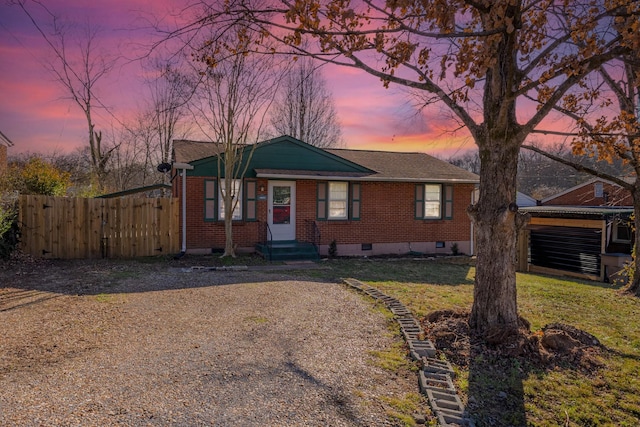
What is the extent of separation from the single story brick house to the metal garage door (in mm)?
3176

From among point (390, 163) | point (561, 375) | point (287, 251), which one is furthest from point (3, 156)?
point (561, 375)

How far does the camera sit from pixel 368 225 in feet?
48.6

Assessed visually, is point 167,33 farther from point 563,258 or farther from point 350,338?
point 563,258

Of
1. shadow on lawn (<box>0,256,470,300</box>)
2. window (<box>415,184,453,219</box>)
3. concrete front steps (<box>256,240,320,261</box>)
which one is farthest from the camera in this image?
window (<box>415,184,453,219</box>)

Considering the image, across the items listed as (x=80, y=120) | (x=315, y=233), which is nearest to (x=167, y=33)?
(x=315, y=233)

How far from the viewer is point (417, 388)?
153 inches

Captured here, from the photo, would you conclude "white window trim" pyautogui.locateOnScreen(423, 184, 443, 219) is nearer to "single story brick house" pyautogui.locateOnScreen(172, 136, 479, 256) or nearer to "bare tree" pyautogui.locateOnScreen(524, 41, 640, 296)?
"single story brick house" pyautogui.locateOnScreen(172, 136, 479, 256)

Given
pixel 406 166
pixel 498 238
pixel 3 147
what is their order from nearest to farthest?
1. pixel 498 238
2. pixel 406 166
3. pixel 3 147

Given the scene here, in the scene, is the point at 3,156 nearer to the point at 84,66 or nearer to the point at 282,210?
the point at 84,66

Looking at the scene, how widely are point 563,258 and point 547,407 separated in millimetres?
14221

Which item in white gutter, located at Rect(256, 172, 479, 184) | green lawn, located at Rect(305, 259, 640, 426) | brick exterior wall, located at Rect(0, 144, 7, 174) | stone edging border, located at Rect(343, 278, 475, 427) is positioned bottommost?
green lawn, located at Rect(305, 259, 640, 426)

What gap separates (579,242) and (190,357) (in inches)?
613

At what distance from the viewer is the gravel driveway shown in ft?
10.6

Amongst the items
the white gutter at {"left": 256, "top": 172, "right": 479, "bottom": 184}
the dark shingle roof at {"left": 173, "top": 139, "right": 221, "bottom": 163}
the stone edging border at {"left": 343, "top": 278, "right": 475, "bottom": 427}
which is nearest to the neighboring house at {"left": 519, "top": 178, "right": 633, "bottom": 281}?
the white gutter at {"left": 256, "top": 172, "right": 479, "bottom": 184}
